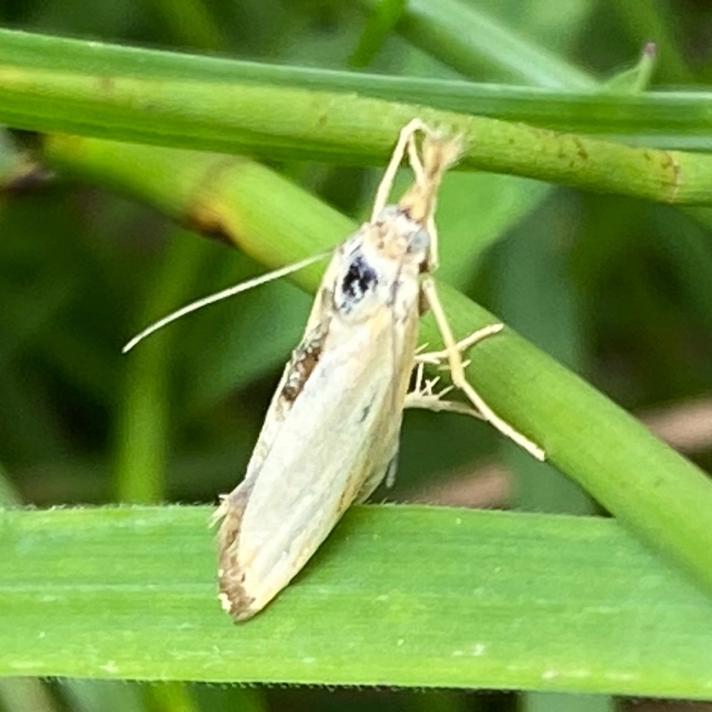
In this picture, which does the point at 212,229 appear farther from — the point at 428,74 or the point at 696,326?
the point at 696,326

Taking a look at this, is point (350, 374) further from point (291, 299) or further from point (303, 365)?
point (291, 299)

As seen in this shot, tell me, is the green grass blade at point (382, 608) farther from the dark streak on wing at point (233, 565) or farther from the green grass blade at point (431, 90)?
the green grass blade at point (431, 90)

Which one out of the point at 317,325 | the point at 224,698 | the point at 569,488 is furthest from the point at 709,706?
the point at 317,325

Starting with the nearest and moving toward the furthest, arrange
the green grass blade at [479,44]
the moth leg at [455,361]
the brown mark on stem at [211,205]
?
the moth leg at [455,361]
the brown mark on stem at [211,205]
the green grass blade at [479,44]

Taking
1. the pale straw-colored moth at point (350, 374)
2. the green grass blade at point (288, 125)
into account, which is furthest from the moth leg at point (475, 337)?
the green grass blade at point (288, 125)

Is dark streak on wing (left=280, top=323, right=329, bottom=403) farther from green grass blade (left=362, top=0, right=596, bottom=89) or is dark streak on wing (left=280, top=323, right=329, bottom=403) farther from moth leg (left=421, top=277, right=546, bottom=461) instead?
green grass blade (left=362, top=0, right=596, bottom=89)
